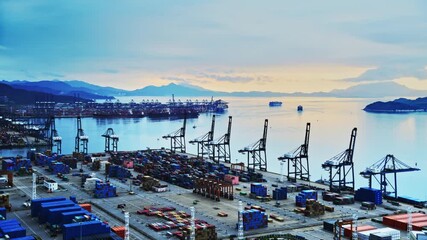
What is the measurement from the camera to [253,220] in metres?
28.6

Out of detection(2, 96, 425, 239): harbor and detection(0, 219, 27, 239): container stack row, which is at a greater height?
detection(0, 219, 27, 239): container stack row

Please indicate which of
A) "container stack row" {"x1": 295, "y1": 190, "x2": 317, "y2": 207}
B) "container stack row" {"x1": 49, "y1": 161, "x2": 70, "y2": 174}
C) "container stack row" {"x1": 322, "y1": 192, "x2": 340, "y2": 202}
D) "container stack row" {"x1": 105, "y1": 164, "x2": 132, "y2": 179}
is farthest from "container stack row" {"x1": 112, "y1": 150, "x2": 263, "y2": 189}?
"container stack row" {"x1": 295, "y1": 190, "x2": 317, "y2": 207}

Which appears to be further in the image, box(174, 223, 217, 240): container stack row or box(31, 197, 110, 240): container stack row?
box(174, 223, 217, 240): container stack row

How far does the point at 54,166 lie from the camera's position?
164ft

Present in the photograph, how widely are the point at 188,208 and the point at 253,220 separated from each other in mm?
6668

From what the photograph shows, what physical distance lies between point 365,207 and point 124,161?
3104 cm

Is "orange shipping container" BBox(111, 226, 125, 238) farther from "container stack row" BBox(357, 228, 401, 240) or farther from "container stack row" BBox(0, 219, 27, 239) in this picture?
"container stack row" BBox(357, 228, 401, 240)

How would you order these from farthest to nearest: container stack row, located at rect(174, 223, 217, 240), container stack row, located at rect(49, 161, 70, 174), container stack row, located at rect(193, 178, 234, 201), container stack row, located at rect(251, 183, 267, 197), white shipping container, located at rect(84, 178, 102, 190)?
container stack row, located at rect(49, 161, 70, 174), white shipping container, located at rect(84, 178, 102, 190), container stack row, located at rect(251, 183, 267, 197), container stack row, located at rect(193, 178, 234, 201), container stack row, located at rect(174, 223, 217, 240)

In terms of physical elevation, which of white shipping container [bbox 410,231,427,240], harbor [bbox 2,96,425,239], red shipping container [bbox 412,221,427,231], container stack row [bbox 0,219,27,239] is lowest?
harbor [bbox 2,96,425,239]

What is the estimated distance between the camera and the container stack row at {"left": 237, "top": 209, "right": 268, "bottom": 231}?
2841cm

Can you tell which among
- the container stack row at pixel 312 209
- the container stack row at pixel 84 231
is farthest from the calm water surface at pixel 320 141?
the container stack row at pixel 84 231

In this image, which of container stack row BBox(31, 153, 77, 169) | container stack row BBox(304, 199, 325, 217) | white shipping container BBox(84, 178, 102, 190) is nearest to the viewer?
container stack row BBox(304, 199, 325, 217)

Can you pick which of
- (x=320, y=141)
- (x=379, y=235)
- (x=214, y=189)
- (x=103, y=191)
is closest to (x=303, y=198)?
(x=214, y=189)

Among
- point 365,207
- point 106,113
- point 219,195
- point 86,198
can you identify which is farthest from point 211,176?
point 106,113
